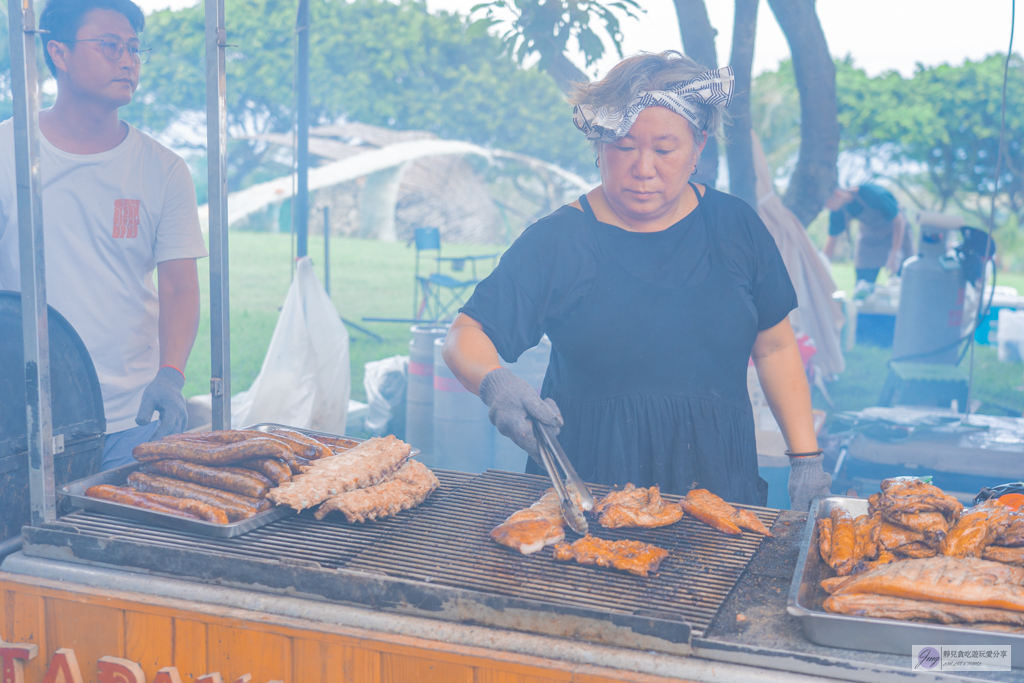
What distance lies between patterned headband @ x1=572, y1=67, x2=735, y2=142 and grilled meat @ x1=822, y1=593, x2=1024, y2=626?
133 centimetres

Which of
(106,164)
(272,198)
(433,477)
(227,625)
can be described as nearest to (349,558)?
(227,625)

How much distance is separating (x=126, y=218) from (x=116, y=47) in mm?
592

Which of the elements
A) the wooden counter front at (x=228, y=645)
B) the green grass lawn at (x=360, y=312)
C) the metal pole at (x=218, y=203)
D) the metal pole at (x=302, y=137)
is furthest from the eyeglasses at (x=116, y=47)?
the green grass lawn at (x=360, y=312)

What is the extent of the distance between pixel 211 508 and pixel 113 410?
1308mm

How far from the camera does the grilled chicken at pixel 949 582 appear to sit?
1298 mm

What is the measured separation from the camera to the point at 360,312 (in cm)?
1483

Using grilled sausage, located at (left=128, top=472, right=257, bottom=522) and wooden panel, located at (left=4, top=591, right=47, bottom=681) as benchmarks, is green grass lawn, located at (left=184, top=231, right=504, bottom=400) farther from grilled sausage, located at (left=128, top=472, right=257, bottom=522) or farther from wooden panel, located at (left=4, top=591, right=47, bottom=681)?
wooden panel, located at (left=4, top=591, right=47, bottom=681)

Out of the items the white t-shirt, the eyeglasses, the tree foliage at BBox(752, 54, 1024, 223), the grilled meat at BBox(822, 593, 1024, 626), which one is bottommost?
the grilled meat at BBox(822, 593, 1024, 626)

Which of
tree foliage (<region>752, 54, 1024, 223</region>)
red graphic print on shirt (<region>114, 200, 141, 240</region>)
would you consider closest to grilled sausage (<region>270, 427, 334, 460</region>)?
red graphic print on shirt (<region>114, 200, 141, 240</region>)

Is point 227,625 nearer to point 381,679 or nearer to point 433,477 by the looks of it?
point 381,679

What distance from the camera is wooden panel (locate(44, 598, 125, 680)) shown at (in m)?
1.59

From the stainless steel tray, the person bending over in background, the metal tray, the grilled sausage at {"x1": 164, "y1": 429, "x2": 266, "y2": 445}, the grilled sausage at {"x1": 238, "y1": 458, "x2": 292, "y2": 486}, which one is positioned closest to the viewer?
the metal tray

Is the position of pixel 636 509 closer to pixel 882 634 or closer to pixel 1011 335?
pixel 882 634

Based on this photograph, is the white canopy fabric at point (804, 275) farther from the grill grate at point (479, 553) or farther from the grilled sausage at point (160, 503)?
the grilled sausage at point (160, 503)
